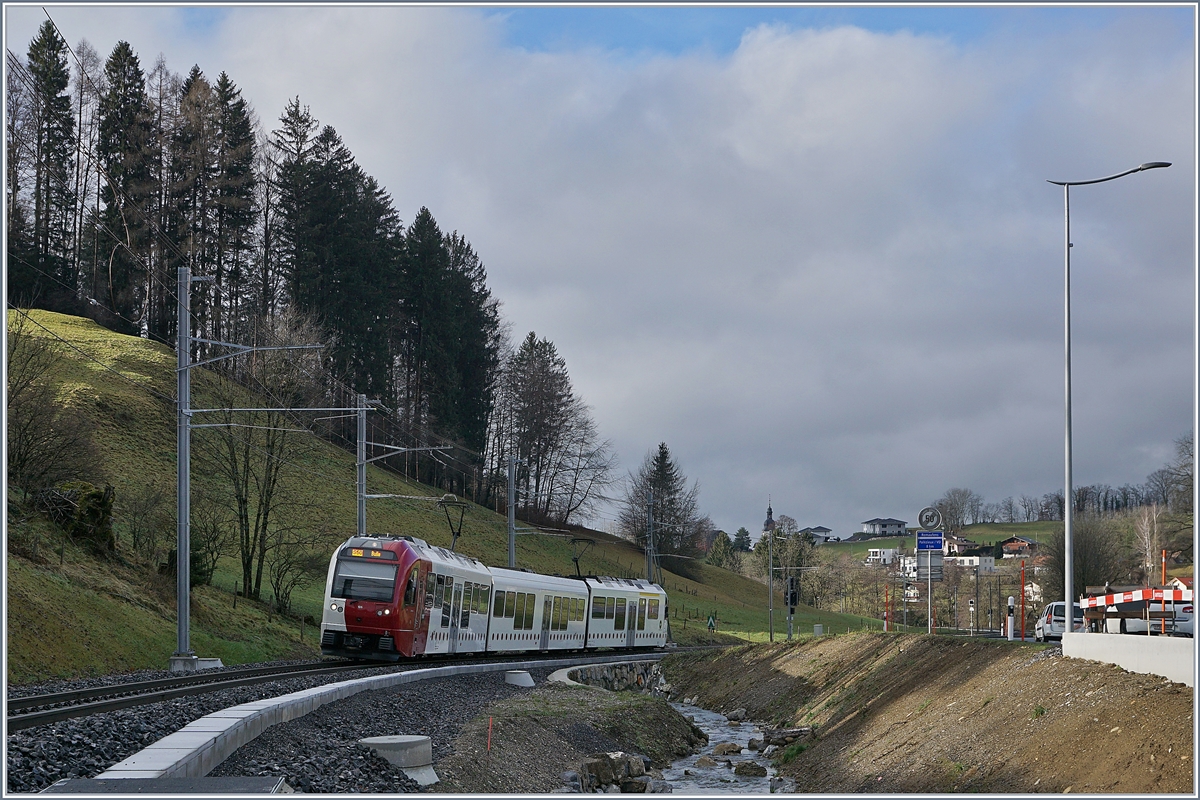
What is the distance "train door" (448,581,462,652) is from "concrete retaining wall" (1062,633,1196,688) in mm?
17673

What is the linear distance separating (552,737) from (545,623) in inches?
778

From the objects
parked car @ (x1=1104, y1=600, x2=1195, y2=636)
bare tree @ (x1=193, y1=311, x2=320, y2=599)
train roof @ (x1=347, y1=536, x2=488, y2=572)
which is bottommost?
parked car @ (x1=1104, y1=600, x2=1195, y2=636)

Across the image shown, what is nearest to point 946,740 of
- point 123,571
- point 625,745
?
point 625,745

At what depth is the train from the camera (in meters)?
26.7

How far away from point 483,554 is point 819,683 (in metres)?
44.4

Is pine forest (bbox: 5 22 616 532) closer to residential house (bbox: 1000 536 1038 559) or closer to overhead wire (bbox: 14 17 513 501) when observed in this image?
overhead wire (bbox: 14 17 513 501)

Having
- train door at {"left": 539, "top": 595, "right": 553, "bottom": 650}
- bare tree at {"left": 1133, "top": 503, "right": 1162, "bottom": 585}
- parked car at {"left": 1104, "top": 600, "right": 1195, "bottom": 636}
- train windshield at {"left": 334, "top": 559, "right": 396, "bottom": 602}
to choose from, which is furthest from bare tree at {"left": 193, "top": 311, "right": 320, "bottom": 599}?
bare tree at {"left": 1133, "top": 503, "right": 1162, "bottom": 585}

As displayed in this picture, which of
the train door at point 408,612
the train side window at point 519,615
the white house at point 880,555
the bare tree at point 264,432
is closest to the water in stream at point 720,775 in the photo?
the train door at point 408,612

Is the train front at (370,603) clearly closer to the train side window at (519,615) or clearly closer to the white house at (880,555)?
the train side window at (519,615)

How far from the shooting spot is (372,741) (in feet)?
44.0

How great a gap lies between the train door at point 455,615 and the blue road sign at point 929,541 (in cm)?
1255

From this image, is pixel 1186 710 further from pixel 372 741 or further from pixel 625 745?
pixel 625 745

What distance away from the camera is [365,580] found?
26.8 meters

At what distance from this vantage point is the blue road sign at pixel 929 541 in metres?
28.5
